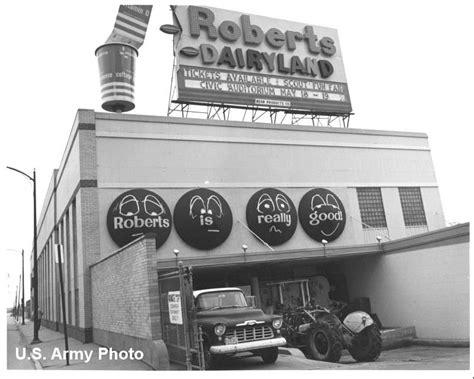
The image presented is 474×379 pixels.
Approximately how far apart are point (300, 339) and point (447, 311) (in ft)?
17.4

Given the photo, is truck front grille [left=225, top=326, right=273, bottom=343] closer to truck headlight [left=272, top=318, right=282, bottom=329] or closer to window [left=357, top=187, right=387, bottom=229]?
truck headlight [left=272, top=318, right=282, bottom=329]

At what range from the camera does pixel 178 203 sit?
21.3 meters

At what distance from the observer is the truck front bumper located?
10.9 meters

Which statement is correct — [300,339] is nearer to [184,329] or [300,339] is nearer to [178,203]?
[184,329]

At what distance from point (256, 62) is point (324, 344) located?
17.3m

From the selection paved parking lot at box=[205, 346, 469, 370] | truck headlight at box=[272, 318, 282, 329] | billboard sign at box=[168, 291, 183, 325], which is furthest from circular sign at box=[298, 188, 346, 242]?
billboard sign at box=[168, 291, 183, 325]

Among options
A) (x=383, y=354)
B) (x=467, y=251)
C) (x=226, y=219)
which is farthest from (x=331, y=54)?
(x=383, y=354)

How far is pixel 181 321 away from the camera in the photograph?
11.0 metres

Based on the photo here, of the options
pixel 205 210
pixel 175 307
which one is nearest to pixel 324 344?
pixel 175 307

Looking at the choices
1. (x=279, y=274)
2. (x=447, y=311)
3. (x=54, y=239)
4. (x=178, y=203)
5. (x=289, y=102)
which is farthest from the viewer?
(x=54, y=239)

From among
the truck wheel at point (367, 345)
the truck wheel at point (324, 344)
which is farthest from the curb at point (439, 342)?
the truck wheel at point (324, 344)

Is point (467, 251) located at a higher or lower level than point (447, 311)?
higher

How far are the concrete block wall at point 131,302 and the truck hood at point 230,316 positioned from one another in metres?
1.19

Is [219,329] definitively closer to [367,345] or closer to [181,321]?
[181,321]
